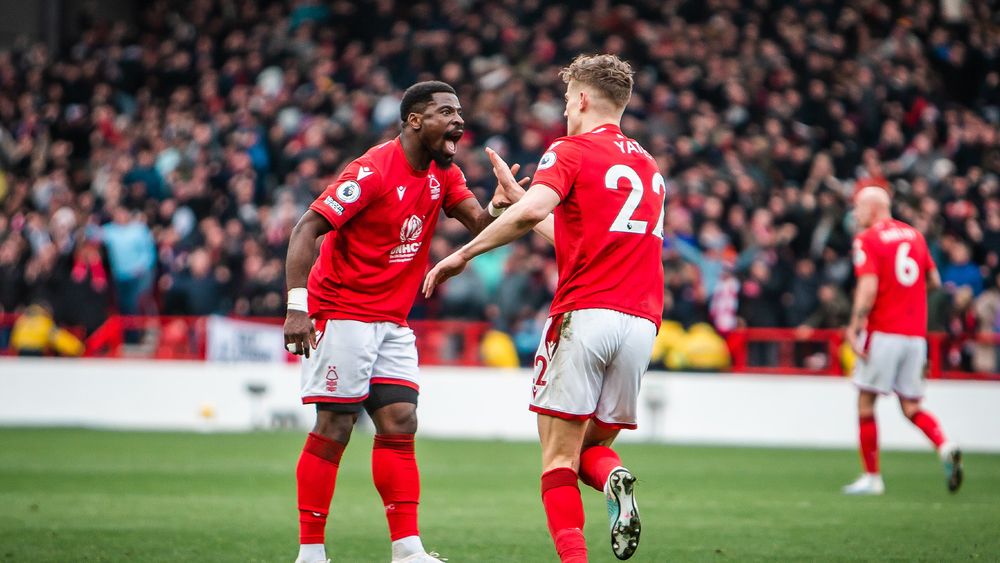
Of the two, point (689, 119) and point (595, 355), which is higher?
point (689, 119)

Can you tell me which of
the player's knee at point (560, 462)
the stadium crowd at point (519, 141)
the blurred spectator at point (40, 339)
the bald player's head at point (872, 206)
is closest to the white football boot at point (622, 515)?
the player's knee at point (560, 462)

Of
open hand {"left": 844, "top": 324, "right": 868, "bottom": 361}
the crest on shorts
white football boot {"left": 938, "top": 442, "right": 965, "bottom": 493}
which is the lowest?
white football boot {"left": 938, "top": 442, "right": 965, "bottom": 493}

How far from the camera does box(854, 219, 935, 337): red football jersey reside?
→ 39.7 ft

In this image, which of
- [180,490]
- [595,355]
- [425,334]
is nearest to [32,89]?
[425,334]

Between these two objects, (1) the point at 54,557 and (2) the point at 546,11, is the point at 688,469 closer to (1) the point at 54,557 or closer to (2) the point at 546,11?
(1) the point at 54,557

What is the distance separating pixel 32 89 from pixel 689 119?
12.8 meters

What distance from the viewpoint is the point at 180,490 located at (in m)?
11.8

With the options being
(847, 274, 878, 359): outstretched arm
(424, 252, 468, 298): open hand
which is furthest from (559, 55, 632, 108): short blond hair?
(847, 274, 878, 359): outstretched arm

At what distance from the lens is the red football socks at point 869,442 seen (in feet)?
39.7

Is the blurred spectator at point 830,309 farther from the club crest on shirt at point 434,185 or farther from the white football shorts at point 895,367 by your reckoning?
the club crest on shirt at point 434,185

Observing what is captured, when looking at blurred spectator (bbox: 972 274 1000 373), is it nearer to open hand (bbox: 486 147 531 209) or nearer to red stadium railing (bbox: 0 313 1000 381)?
red stadium railing (bbox: 0 313 1000 381)

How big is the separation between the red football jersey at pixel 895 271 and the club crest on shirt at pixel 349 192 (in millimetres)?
6277

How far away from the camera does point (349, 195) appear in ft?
23.2

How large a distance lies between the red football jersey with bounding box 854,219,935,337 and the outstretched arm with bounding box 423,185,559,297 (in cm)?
654
